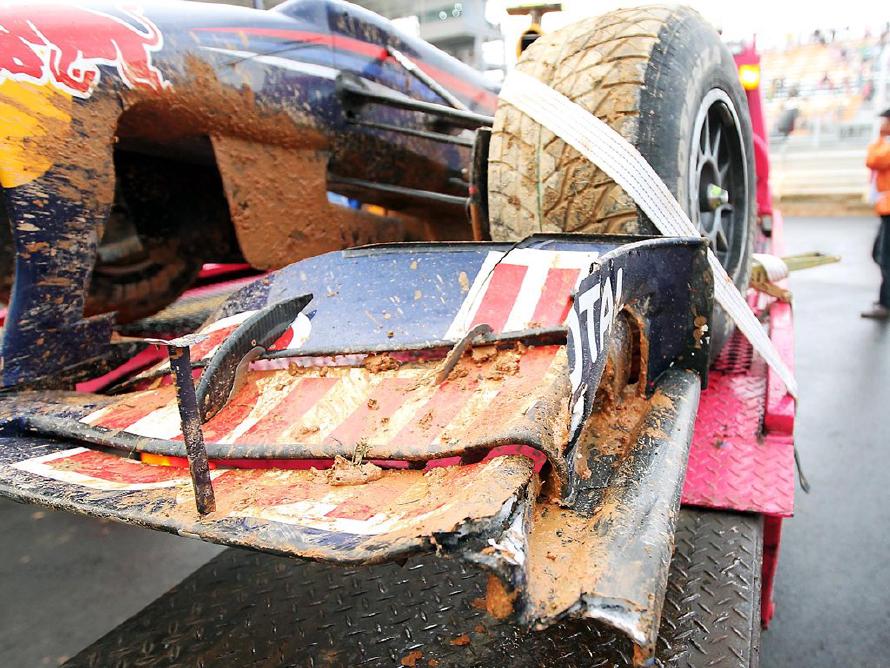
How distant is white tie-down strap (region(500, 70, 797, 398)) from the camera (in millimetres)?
1703

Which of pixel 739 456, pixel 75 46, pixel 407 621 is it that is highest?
pixel 75 46

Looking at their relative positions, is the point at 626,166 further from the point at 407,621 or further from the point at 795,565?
the point at 795,565

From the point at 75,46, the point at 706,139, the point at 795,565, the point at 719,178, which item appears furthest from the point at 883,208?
the point at 75,46

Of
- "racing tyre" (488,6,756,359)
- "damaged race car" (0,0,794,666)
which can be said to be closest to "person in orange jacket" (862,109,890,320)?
→ "damaged race car" (0,0,794,666)

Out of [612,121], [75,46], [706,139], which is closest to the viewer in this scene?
[75,46]

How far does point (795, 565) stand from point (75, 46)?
263 cm

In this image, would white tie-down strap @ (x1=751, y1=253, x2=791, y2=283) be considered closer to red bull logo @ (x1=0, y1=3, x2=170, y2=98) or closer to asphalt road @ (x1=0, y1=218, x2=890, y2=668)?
asphalt road @ (x1=0, y1=218, x2=890, y2=668)

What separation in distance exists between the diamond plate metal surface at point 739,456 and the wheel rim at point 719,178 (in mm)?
527

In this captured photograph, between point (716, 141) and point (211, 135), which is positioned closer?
point (211, 135)

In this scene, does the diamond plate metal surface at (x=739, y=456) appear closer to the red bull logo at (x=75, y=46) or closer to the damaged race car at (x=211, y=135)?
the damaged race car at (x=211, y=135)

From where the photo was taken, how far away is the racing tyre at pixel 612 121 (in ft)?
5.82

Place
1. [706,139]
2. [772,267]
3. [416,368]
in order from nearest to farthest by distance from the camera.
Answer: [416,368] → [706,139] → [772,267]

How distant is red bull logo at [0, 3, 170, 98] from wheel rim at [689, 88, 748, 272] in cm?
161

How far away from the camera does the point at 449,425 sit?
1074mm
